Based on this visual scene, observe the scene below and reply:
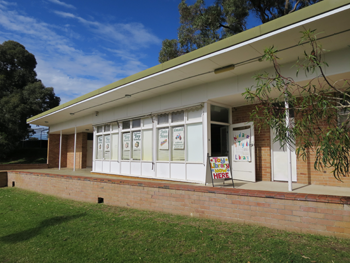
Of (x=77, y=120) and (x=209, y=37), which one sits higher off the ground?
(x=209, y=37)

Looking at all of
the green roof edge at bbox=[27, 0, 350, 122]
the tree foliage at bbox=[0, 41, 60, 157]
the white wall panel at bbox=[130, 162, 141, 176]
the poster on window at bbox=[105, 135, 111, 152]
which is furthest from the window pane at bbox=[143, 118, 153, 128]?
the tree foliage at bbox=[0, 41, 60, 157]

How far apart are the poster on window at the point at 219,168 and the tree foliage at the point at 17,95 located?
2140cm

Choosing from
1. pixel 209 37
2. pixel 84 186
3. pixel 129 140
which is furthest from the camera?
pixel 209 37

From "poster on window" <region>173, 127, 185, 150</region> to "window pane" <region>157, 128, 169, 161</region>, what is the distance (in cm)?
39

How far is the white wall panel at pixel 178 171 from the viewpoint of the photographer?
852 centimetres

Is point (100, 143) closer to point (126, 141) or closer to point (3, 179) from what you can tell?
point (126, 141)

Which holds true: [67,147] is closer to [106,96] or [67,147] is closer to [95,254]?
[106,96]

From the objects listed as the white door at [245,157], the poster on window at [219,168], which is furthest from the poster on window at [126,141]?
the poster on window at [219,168]

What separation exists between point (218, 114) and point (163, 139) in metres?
2.22

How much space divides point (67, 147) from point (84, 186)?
13.2 m

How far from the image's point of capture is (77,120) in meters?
15.4

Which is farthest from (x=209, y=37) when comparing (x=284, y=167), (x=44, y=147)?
(x=44, y=147)

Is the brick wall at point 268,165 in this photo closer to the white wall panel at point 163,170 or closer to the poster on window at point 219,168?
the poster on window at point 219,168

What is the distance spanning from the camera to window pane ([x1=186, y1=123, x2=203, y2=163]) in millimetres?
8109
